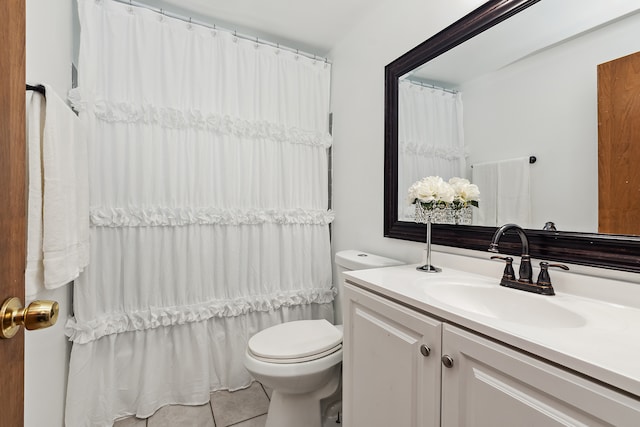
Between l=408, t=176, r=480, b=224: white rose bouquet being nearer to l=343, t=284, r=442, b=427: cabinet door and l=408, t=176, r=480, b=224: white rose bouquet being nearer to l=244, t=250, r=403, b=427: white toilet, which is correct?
l=244, t=250, r=403, b=427: white toilet

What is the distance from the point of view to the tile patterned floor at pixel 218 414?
155 centimetres

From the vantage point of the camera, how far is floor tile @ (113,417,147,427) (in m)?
1.53

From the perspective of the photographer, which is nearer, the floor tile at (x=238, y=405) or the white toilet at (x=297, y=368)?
the white toilet at (x=297, y=368)

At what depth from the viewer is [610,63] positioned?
2.84 feet

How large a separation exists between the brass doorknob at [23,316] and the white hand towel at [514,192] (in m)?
1.35

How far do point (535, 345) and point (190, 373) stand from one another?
180 centimetres

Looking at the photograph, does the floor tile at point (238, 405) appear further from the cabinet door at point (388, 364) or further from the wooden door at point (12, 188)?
the wooden door at point (12, 188)

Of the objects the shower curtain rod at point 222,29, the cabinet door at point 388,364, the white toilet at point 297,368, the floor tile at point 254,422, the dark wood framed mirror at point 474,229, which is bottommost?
the floor tile at point 254,422

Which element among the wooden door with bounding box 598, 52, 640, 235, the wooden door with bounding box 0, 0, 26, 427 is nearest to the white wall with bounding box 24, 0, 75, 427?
the wooden door with bounding box 0, 0, 26, 427

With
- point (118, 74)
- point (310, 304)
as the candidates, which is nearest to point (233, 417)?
point (310, 304)

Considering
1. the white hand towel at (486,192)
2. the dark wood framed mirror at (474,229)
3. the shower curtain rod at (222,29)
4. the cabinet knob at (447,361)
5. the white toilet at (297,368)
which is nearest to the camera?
the cabinet knob at (447,361)

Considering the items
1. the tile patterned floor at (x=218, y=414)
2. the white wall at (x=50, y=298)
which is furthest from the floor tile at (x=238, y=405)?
the white wall at (x=50, y=298)

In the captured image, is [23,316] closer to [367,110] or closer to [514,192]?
[514,192]

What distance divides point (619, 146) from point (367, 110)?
4.14 ft
